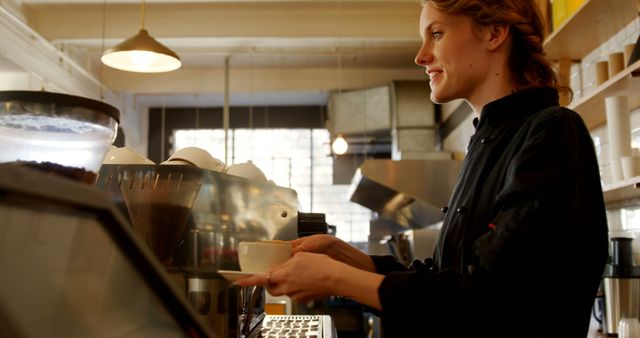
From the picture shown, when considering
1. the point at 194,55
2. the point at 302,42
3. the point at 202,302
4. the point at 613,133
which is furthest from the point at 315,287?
the point at 194,55

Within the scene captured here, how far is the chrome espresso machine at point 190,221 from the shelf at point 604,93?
1717 millimetres

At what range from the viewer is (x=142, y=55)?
4070 mm

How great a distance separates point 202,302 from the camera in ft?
4.20

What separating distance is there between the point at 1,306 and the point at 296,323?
5.47 feet

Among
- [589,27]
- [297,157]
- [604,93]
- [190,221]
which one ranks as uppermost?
[297,157]

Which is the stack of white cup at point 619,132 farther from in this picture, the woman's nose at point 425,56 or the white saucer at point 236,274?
the white saucer at point 236,274

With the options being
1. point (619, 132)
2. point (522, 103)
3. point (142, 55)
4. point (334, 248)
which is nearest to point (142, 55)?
point (142, 55)

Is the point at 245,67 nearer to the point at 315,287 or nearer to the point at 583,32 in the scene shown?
the point at 583,32

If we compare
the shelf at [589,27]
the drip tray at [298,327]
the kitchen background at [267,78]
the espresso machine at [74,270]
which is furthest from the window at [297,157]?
the espresso machine at [74,270]

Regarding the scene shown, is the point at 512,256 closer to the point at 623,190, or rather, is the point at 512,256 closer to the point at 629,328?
the point at 629,328

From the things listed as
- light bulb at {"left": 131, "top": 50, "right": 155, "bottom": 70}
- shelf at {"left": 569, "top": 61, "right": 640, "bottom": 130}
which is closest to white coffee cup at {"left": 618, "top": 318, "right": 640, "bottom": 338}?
shelf at {"left": 569, "top": 61, "right": 640, "bottom": 130}

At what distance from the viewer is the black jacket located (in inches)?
40.1

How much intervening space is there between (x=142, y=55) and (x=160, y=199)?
304cm

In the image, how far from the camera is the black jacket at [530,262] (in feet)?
3.34
